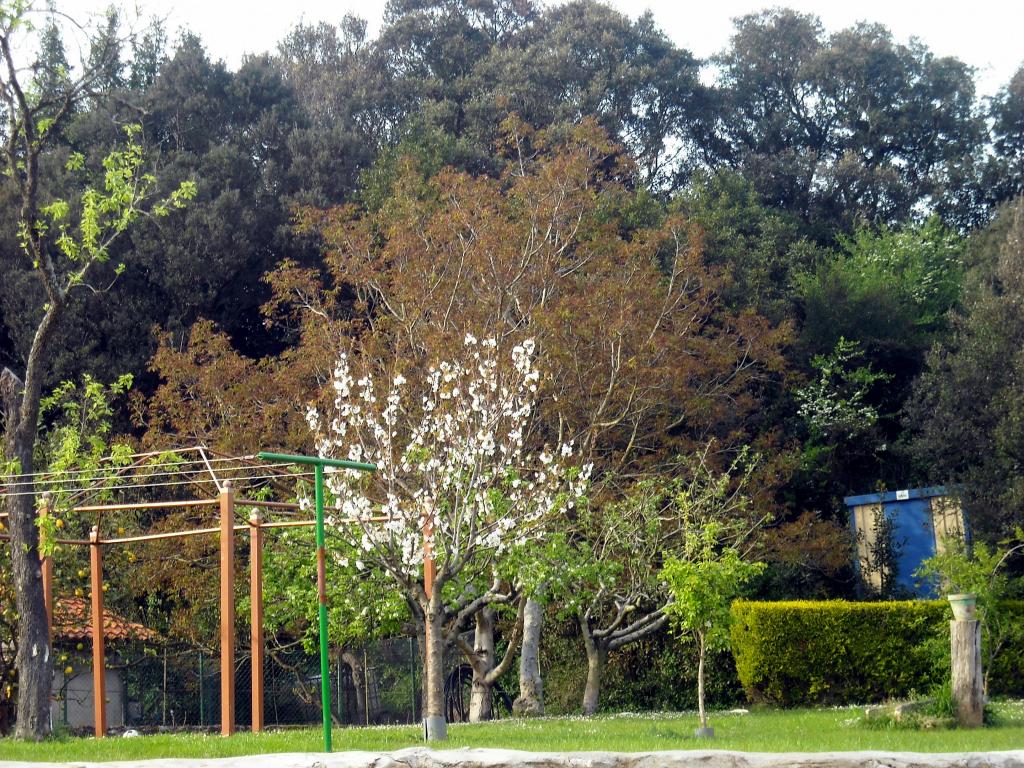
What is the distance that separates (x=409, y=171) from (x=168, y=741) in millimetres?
15138

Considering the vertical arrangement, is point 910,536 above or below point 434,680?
above

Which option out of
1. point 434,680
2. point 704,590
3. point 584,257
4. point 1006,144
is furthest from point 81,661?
point 1006,144

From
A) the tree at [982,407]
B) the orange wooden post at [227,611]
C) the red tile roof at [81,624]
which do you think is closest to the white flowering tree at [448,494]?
the orange wooden post at [227,611]

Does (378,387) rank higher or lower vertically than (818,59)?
lower

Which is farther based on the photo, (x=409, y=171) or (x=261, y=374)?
(x=409, y=171)

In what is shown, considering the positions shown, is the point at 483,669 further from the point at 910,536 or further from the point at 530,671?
the point at 910,536

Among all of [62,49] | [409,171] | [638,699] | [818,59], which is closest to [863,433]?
[638,699]

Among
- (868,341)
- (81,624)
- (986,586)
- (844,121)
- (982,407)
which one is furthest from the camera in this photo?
(844,121)

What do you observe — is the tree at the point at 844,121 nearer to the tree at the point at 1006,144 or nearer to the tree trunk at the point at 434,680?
the tree at the point at 1006,144

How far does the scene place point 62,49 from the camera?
94.3 ft

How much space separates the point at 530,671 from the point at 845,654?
4557 mm

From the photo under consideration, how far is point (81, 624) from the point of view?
57.2 ft

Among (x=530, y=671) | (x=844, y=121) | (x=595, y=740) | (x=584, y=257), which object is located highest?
(x=844, y=121)

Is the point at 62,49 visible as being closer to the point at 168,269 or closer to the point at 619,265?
the point at 168,269
